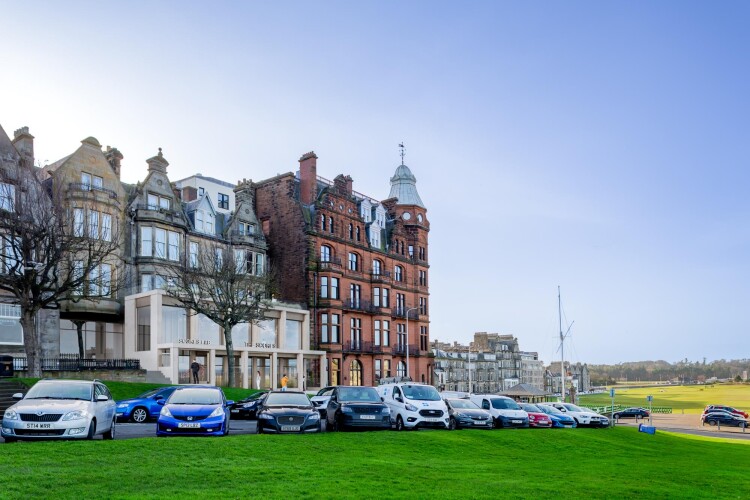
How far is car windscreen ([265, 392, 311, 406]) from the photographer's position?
74.2 ft

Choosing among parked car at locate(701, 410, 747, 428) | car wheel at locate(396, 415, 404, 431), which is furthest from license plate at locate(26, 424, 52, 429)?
parked car at locate(701, 410, 747, 428)

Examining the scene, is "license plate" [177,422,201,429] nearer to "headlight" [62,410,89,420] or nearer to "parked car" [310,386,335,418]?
"headlight" [62,410,89,420]

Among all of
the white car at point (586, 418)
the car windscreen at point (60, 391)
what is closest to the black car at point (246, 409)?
the car windscreen at point (60, 391)

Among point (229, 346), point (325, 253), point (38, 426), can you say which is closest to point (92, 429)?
point (38, 426)

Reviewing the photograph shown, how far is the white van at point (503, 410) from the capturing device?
1278 inches

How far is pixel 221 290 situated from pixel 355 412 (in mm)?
23175

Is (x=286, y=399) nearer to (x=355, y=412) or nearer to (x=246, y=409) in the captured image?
(x=355, y=412)

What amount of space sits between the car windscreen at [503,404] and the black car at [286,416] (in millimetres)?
13529

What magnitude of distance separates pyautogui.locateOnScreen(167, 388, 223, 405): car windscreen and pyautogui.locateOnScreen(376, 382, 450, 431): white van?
24.1 feet

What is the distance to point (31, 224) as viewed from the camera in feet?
112

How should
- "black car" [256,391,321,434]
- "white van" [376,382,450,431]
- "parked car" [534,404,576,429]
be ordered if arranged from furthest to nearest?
"parked car" [534,404,576,429] → "white van" [376,382,450,431] → "black car" [256,391,321,434]

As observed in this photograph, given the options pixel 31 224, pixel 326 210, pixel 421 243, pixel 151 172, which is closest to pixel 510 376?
pixel 421 243

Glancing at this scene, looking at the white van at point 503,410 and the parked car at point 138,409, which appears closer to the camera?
the parked car at point 138,409

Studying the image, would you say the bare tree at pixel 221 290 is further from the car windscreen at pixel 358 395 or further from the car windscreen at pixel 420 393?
the car windscreen at pixel 358 395
